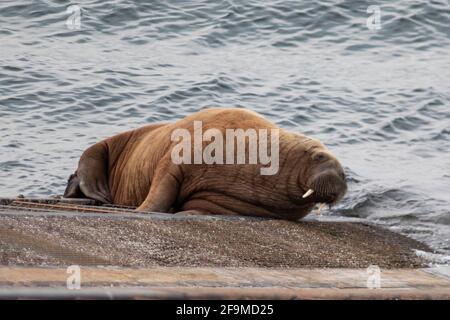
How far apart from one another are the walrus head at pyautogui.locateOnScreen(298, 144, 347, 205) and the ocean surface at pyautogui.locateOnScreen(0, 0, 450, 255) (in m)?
1.85

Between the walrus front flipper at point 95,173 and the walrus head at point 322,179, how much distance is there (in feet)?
6.87

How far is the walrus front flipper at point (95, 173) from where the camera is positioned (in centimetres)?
1108

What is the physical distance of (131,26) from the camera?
21766 millimetres

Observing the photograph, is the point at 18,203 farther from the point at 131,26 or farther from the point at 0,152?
the point at 131,26

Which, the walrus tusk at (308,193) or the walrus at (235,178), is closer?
the walrus tusk at (308,193)

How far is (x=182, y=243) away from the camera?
7.84 meters

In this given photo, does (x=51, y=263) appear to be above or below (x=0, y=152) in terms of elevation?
above

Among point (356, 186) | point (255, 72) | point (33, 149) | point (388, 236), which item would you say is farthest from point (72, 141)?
point (388, 236)

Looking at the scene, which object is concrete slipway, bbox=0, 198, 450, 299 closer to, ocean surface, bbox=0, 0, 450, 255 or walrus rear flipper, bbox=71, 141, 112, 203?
walrus rear flipper, bbox=71, 141, 112, 203

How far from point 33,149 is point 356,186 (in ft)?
13.1

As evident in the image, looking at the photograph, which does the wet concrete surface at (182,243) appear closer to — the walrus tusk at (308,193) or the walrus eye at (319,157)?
the walrus tusk at (308,193)

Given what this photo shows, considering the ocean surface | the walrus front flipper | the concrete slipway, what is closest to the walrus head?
the concrete slipway

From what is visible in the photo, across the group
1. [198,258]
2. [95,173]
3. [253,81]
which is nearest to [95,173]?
[95,173]

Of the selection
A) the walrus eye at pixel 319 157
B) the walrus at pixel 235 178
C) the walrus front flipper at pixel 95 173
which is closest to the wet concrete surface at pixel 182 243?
the walrus at pixel 235 178
